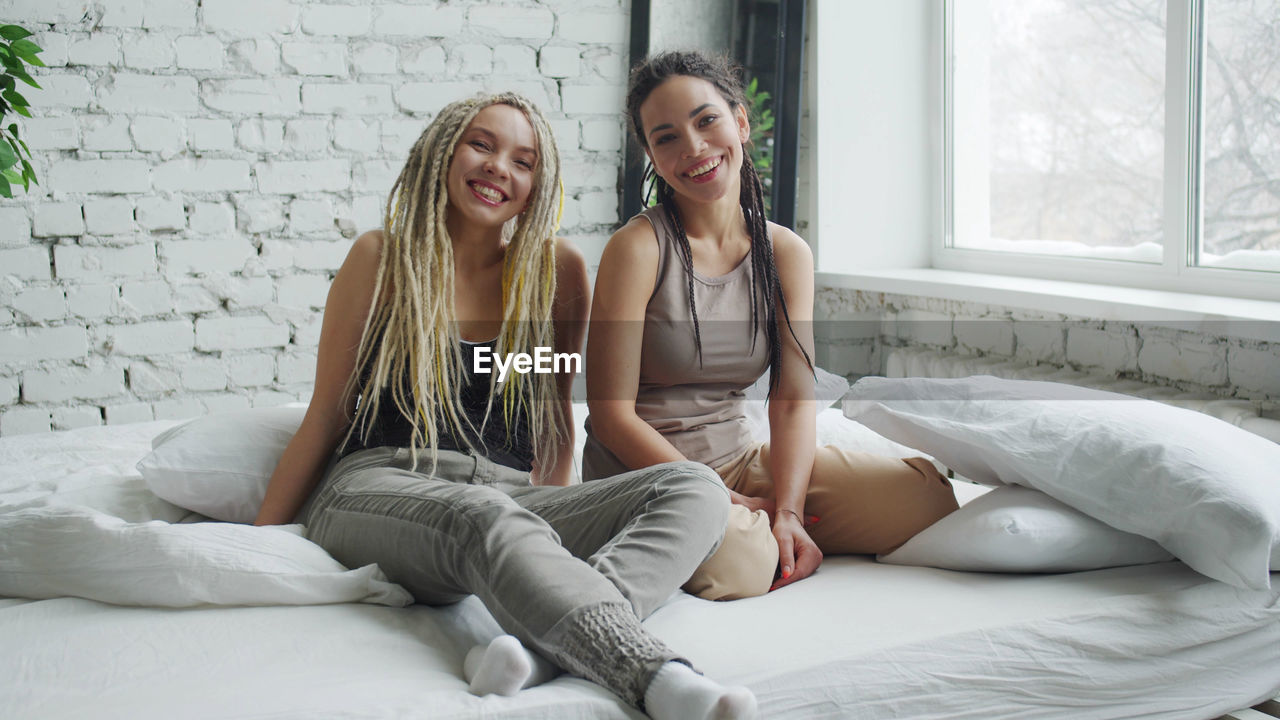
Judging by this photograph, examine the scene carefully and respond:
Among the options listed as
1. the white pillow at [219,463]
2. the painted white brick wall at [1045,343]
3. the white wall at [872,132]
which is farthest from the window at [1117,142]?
the white pillow at [219,463]

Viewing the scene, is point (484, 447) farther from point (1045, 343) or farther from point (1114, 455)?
point (1045, 343)

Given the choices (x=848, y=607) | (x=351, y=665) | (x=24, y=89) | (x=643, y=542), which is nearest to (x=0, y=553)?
(x=351, y=665)

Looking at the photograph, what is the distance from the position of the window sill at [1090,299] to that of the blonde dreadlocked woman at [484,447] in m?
1.06

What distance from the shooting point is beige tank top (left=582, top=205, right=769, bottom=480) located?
147 centimetres

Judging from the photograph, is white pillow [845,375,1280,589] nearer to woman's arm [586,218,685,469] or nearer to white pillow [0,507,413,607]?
woman's arm [586,218,685,469]

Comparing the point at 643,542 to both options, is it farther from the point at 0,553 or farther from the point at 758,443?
the point at 0,553

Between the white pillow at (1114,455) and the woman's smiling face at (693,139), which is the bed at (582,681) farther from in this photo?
the woman's smiling face at (693,139)

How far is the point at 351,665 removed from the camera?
3.16ft

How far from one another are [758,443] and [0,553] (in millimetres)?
1031

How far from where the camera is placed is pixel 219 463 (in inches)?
56.2

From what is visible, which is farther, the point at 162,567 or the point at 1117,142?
the point at 1117,142

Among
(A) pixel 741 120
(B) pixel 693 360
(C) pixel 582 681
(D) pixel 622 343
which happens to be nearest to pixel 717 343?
(B) pixel 693 360

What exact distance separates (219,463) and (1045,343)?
1.70 metres

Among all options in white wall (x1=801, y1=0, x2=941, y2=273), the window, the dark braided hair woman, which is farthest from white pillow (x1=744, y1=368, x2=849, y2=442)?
white wall (x1=801, y1=0, x2=941, y2=273)
